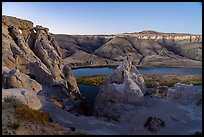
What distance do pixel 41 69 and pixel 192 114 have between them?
14105mm

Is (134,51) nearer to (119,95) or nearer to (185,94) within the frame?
(185,94)

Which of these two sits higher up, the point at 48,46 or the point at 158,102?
the point at 48,46

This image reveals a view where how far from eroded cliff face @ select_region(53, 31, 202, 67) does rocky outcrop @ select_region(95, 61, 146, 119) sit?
75.3 meters

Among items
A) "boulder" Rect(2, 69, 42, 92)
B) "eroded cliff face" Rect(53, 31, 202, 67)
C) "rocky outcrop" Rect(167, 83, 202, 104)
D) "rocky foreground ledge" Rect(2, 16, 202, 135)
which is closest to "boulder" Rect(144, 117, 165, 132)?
"rocky foreground ledge" Rect(2, 16, 202, 135)

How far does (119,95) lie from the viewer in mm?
27641

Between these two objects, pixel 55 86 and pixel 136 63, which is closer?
pixel 55 86

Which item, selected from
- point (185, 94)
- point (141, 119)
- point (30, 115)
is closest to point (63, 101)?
point (141, 119)

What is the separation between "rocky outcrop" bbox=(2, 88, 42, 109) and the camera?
73.5ft

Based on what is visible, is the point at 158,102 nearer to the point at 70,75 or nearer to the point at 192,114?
the point at 192,114

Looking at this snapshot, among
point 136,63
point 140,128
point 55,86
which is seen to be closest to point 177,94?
point 140,128

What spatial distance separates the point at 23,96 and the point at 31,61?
8.44 meters

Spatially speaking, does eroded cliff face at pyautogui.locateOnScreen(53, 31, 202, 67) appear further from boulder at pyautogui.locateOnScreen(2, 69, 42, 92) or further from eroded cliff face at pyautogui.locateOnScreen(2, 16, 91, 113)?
boulder at pyautogui.locateOnScreen(2, 69, 42, 92)

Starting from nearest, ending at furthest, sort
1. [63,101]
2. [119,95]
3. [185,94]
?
[119,95] → [185,94] → [63,101]

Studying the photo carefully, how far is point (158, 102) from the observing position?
27.2 metres
